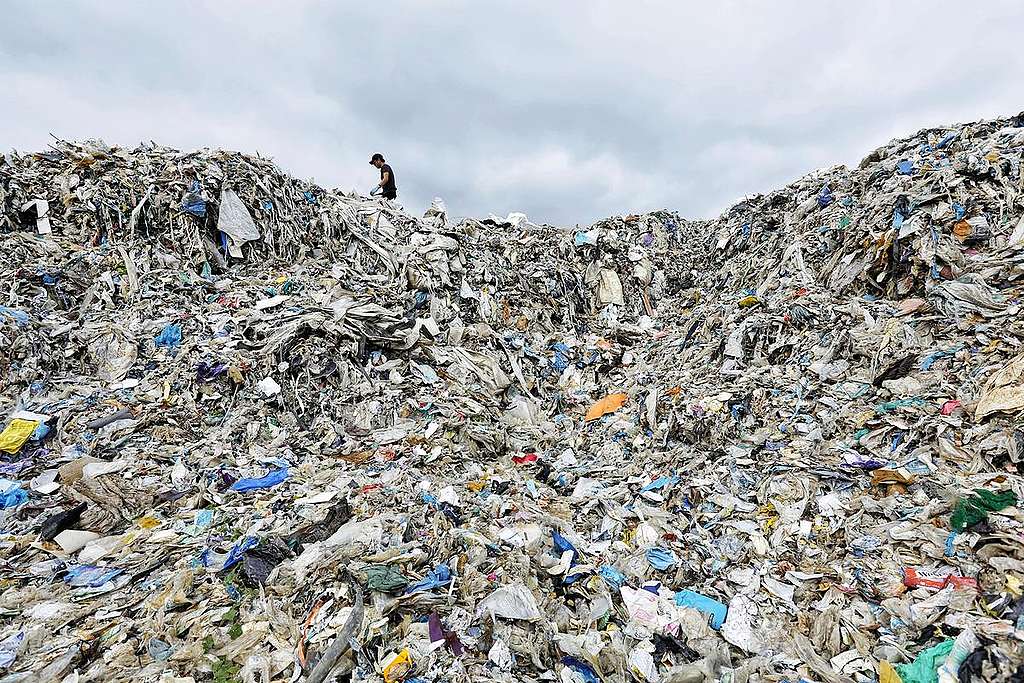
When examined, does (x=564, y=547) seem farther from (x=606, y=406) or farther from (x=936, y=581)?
(x=606, y=406)

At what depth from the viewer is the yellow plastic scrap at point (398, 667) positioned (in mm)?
2420

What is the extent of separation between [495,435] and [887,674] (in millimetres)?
3796

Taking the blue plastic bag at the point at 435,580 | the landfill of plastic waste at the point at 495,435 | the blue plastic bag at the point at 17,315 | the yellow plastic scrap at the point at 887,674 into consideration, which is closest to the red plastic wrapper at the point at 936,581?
the landfill of plastic waste at the point at 495,435

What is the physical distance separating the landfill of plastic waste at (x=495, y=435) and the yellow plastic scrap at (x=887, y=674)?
8 cm

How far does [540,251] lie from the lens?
9.48 metres

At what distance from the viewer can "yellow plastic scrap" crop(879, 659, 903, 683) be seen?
243 centimetres

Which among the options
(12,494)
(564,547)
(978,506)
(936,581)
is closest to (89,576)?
(12,494)

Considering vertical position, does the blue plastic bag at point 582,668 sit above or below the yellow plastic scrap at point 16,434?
below

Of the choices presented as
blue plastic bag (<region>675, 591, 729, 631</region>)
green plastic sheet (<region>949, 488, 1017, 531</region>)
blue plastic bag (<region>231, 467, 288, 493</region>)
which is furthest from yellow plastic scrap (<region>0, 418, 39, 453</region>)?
green plastic sheet (<region>949, 488, 1017, 531</region>)

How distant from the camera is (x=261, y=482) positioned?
165 inches

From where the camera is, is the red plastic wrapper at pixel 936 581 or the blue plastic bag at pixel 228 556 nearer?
the red plastic wrapper at pixel 936 581

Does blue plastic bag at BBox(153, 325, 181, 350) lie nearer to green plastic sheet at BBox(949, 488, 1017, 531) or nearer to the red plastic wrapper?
the red plastic wrapper

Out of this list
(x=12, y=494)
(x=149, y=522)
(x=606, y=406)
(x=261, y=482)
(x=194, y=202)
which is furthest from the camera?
(x=194, y=202)

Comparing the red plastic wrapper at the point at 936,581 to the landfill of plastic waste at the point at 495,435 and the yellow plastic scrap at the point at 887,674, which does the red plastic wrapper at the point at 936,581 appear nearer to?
the landfill of plastic waste at the point at 495,435
